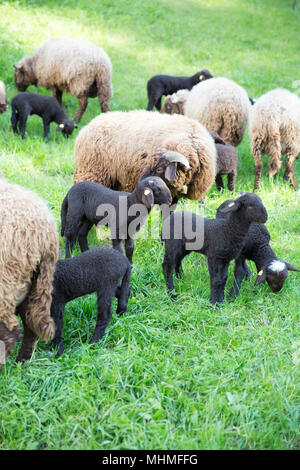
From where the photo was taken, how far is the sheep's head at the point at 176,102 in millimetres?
9164

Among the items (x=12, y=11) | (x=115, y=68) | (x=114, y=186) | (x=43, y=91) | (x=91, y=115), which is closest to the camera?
(x=114, y=186)

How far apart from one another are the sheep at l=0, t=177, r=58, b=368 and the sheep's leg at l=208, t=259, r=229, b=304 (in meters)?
1.60

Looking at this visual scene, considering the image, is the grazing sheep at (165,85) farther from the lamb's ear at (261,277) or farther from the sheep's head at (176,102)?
the lamb's ear at (261,277)

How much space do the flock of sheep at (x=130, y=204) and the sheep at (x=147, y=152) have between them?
0.01 m

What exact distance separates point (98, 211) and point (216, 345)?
173cm

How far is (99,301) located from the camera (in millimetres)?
3740

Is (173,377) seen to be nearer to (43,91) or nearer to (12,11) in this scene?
(43,91)

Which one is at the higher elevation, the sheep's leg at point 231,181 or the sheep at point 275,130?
the sheep at point 275,130

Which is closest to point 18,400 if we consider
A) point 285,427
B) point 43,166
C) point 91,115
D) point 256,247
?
point 285,427

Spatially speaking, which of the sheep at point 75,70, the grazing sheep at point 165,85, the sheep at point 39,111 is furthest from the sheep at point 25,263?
the grazing sheep at point 165,85

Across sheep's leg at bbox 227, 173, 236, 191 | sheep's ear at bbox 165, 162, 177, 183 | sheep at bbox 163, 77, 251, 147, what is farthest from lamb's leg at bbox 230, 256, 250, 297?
sheep at bbox 163, 77, 251, 147

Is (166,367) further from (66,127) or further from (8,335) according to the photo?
(66,127)

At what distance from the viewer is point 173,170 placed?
476cm

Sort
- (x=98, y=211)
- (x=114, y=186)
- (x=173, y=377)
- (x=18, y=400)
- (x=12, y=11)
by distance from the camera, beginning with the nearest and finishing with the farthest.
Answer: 1. (x=18, y=400)
2. (x=173, y=377)
3. (x=98, y=211)
4. (x=114, y=186)
5. (x=12, y=11)
